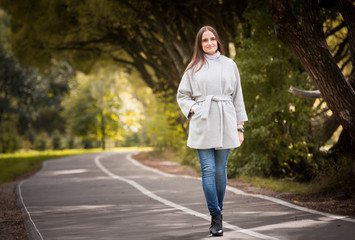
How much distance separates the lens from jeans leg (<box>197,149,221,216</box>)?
A: 5680mm

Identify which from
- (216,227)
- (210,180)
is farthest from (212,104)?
(216,227)

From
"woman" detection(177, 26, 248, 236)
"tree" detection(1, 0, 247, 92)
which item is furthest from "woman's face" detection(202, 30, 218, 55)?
"tree" detection(1, 0, 247, 92)

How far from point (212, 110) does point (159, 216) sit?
209 centimetres

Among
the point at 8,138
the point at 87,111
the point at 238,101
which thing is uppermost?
the point at 87,111

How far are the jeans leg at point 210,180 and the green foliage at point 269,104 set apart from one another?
643 cm

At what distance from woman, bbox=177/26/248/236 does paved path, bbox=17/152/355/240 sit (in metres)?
0.59

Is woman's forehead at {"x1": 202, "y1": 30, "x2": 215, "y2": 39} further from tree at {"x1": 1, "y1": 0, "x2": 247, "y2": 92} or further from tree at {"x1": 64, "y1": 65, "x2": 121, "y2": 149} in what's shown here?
tree at {"x1": 64, "y1": 65, "x2": 121, "y2": 149}

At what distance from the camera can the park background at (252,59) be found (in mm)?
8672

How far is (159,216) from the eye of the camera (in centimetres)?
713

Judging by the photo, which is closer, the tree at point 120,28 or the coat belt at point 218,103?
the coat belt at point 218,103

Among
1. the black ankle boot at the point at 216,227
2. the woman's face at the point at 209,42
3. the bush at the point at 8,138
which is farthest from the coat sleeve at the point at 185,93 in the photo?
the bush at the point at 8,138

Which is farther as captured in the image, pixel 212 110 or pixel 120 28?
pixel 120 28

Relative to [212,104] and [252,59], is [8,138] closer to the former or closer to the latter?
[252,59]

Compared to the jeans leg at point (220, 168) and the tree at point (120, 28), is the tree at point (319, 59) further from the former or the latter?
the tree at point (120, 28)
